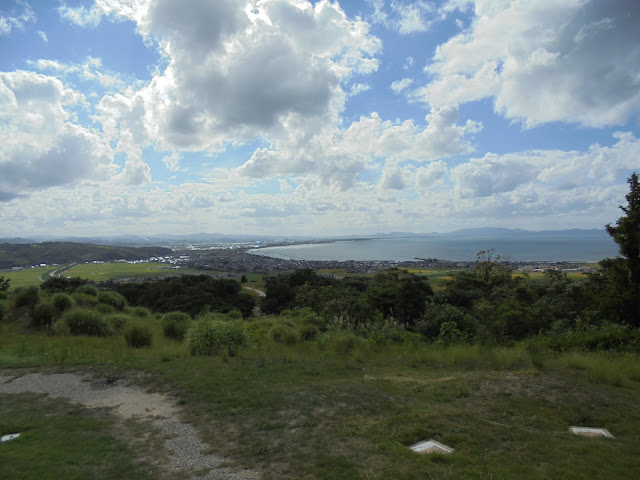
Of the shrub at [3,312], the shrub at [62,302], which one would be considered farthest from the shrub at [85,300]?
the shrub at [3,312]

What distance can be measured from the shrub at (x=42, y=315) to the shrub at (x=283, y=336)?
977cm

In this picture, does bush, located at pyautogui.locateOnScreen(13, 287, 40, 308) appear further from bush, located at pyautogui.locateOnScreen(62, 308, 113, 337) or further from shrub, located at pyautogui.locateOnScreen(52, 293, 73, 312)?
bush, located at pyautogui.locateOnScreen(62, 308, 113, 337)

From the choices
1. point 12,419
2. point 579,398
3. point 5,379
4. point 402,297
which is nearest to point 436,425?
point 579,398

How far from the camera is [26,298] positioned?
53.1 feet

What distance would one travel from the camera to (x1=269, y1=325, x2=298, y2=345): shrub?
1157 centimetres

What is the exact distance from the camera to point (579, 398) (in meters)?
5.72

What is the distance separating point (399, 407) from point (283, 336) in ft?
21.5

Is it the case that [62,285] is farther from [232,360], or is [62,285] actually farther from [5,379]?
[232,360]

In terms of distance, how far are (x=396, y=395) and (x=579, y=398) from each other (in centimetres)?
290

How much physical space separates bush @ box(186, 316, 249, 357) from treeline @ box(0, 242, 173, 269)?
83.2 meters

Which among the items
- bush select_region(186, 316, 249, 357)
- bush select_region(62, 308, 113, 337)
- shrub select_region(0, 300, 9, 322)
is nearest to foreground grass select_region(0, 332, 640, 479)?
bush select_region(186, 316, 249, 357)

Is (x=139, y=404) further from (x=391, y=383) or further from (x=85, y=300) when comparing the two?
(x=85, y=300)

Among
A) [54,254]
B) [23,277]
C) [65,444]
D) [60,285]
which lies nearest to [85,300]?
[60,285]

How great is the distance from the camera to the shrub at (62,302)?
15.8m
